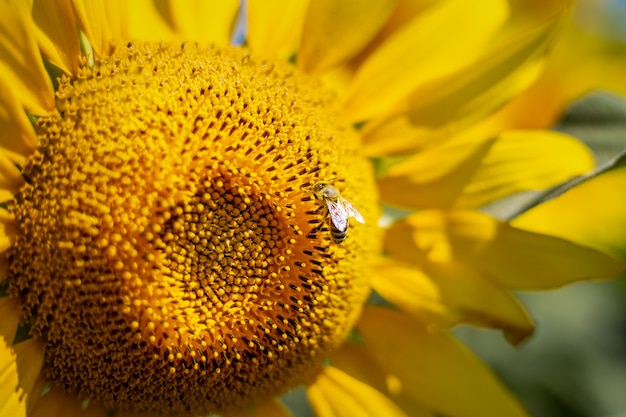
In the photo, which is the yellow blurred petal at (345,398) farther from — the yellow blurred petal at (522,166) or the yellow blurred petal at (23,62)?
the yellow blurred petal at (23,62)

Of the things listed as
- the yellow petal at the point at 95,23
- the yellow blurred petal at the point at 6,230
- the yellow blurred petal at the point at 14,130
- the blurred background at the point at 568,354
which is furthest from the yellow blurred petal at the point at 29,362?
the blurred background at the point at 568,354

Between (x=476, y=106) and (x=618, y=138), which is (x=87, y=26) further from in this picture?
(x=618, y=138)

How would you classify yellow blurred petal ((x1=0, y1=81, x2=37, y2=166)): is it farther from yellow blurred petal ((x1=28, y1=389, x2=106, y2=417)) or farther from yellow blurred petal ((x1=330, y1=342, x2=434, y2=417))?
yellow blurred petal ((x1=330, y1=342, x2=434, y2=417))

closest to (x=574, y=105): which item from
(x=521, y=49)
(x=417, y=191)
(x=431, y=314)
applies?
(x=521, y=49)

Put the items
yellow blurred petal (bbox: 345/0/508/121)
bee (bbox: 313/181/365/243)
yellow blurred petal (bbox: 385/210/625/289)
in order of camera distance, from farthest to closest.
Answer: yellow blurred petal (bbox: 345/0/508/121) → yellow blurred petal (bbox: 385/210/625/289) → bee (bbox: 313/181/365/243)

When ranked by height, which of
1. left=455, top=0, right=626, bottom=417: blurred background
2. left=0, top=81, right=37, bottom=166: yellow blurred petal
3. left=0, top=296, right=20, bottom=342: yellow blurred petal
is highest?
left=0, top=81, right=37, bottom=166: yellow blurred petal

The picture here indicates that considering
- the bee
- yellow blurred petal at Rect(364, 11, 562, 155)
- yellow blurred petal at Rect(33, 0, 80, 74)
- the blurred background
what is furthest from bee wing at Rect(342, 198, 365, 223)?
the blurred background

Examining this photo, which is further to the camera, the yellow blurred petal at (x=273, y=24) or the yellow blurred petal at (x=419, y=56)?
the yellow blurred petal at (x=419, y=56)
